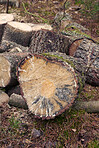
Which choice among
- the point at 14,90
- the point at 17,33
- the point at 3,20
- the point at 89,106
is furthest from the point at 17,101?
the point at 3,20

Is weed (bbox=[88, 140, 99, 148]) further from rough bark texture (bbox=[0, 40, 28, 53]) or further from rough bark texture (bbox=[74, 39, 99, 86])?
rough bark texture (bbox=[0, 40, 28, 53])

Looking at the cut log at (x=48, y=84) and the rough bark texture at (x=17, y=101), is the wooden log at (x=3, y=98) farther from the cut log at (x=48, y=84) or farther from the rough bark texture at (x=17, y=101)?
the cut log at (x=48, y=84)

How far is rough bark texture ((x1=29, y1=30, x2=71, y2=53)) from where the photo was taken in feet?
12.4

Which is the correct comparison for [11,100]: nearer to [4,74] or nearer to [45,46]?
[4,74]

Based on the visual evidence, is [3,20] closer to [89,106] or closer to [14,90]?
[14,90]

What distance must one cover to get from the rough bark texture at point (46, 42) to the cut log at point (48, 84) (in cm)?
116

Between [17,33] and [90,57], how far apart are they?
5.56 feet

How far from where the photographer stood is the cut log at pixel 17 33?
13.4 feet

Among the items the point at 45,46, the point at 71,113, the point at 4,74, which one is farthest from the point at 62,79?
the point at 45,46

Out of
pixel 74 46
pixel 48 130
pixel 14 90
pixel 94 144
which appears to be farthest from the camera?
pixel 74 46

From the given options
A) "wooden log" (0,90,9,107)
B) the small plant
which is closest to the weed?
the small plant

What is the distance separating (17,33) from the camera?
4094 millimetres

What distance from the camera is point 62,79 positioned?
104 inches

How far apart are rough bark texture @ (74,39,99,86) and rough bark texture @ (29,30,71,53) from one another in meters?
0.41
